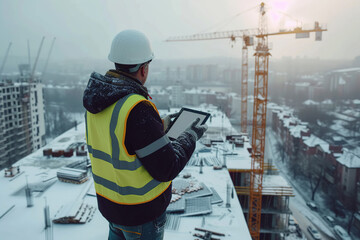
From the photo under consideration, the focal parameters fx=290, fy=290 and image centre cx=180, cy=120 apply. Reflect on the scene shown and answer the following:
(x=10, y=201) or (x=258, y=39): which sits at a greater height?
(x=258, y=39)

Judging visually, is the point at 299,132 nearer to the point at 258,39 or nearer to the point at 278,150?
the point at 278,150

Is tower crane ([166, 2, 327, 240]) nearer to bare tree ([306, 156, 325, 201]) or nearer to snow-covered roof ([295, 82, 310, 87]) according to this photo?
bare tree ([306, 156, 325, 201])

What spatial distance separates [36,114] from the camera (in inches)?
666

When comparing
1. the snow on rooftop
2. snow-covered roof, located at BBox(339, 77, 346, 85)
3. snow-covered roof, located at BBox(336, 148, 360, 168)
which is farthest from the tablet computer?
snow-covered roof, located at BBox(339, 77, 346, 85)

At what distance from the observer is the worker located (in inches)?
35.3

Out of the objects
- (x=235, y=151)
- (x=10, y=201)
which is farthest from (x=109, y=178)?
(x=235, y=151)

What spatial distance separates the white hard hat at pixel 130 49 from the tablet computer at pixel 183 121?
1.22 feet

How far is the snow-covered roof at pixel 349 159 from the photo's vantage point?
36.9 ft

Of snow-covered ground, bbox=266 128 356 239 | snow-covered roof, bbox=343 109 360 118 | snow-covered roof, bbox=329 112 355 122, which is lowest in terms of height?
snow-covered ground, bbox=266 128 356 239

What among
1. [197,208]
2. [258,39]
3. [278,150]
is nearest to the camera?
[197,208]

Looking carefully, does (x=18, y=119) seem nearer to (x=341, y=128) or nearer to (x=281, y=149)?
(x=281, y=149)

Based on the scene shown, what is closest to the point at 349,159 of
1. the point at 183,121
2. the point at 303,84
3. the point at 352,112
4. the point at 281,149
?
the point at 281,149

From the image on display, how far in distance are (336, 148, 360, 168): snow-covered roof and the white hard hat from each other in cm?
1233

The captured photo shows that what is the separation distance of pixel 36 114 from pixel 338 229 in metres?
16.0
